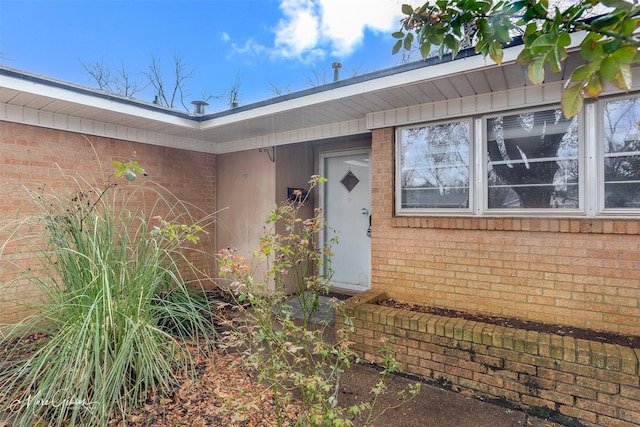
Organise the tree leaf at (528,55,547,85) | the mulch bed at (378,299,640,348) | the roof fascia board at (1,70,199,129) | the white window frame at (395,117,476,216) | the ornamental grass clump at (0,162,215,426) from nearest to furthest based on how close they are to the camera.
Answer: the tree leaf at (528,55,547,85)
the ornamental grass clump at (0,162,215,426)
the mulch bed at (378,299,640,348)
the roof fascia board at (1,70,199,129)
the white window frame at (395,117,476,216)

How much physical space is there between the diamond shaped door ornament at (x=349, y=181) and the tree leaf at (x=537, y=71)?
14.6 feet

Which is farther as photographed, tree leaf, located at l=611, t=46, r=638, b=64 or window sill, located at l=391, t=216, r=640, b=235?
window sill, located at l=391, t=216, r=640, b=235

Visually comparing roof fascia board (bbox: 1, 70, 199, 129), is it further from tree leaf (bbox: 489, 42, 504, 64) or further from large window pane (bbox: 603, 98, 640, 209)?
large window pane (bbox: 603, 98, 640, 209)

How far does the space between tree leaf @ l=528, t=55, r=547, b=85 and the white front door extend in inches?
Answer: 169

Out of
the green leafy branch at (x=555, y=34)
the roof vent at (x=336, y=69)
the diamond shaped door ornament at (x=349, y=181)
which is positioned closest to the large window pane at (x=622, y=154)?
the green leafy branch at (x=555, y=34)

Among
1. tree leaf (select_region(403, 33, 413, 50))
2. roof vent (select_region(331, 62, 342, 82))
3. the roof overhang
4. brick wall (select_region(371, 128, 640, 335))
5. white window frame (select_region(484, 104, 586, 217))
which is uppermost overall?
roof vent (select_region(331, 62, 342, 82))

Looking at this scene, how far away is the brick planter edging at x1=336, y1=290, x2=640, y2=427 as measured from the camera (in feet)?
7.50

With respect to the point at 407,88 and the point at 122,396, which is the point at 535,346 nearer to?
the point at 407,88

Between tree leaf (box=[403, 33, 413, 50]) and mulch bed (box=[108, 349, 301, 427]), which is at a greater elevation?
tree leaf (box=[403, 33, 413, 50])

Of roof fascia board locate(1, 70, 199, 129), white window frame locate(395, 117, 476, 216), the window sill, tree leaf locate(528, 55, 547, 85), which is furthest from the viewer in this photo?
white window frame locate(395, 117, 476, 216)

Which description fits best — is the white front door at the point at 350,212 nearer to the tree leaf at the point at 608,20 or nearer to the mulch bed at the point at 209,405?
the mulch bed at the point at 209,405

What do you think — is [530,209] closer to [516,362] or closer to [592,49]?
[516,362]

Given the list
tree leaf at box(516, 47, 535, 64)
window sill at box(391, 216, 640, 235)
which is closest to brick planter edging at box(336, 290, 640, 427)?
window sill at box(391, 216, 640, 235)

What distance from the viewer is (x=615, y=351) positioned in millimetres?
2338
